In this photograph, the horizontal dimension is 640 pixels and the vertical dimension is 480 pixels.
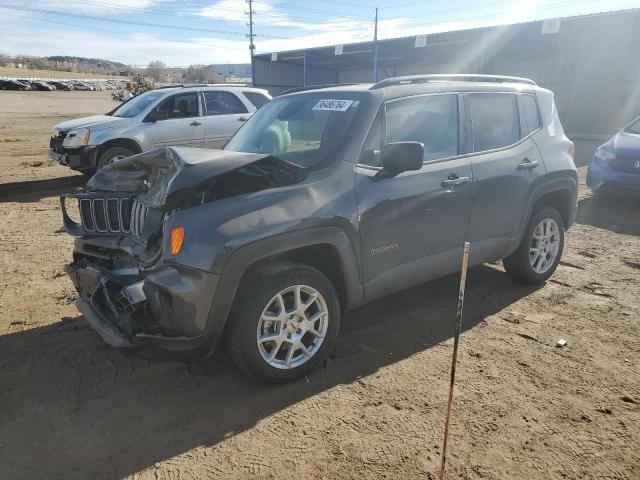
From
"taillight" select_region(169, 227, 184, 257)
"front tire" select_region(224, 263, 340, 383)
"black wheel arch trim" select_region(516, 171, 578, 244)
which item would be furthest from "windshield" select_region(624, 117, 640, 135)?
"taillight" select_region(169, 227, 184, 257)

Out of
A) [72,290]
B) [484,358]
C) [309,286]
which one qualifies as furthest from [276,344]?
[72,290]

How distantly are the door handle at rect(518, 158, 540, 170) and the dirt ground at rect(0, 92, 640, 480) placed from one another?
1205 millimetres

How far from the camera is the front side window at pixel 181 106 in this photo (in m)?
9.67

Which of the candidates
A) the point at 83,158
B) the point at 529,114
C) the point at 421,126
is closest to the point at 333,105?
the point at 421,126

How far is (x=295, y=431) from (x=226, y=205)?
1.37 metres

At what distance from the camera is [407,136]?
12.3 feet

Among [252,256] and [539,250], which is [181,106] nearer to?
[539,250]

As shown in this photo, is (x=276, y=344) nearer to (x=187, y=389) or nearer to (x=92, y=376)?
(x=187, y=389)

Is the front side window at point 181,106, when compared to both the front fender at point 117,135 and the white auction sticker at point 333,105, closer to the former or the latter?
the front fender at point 117,135

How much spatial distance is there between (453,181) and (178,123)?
23.6 feet

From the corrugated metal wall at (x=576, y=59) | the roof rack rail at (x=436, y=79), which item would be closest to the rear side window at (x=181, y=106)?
the roof rack rail at (x=436, y=79)

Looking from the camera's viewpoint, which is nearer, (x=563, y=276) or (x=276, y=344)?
(x=276, y=344)

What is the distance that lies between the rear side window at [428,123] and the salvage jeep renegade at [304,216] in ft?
0.04

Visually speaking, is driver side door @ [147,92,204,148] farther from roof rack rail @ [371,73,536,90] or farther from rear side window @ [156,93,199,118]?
roof rack rail @ [371,73,536,90]
